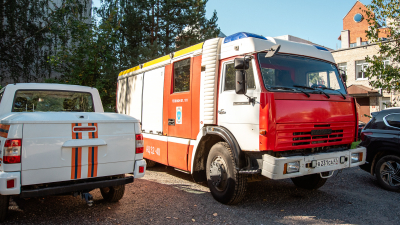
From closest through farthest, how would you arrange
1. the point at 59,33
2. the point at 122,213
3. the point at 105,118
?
→ the point at 105,118 < the point at 122,213 < the point at 59,33

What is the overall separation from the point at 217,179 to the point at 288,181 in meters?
2.66

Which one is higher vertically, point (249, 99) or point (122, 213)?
point (249, 99)

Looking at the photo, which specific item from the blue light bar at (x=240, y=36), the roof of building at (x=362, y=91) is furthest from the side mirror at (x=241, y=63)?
the roof of building at (x=362, y=91)

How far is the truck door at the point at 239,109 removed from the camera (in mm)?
4445

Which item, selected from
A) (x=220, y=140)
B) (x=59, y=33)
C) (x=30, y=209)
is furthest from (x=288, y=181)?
(x=59, y=33)

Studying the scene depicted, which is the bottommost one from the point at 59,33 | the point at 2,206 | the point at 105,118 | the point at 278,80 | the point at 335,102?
the point at 2,206

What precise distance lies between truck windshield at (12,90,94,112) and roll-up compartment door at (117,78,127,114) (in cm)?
372

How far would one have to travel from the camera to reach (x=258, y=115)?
4.38m

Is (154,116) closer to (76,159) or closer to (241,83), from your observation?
(241,83)

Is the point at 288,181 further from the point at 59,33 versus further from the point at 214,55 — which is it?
the point at 59,33

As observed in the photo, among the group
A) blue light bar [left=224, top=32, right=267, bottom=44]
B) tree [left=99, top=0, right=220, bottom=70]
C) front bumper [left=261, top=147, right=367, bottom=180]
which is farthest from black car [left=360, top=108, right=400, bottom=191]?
tree [left=99, top=0, right=220, bottom=70]

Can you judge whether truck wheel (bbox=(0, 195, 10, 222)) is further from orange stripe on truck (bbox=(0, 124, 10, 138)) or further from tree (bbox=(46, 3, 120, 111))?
tree (bbox=(46, 3, 120, 111))

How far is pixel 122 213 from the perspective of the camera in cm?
450

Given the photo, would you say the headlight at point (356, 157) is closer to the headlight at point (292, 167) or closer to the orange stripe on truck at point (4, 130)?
the headlight at point (292, 167)
